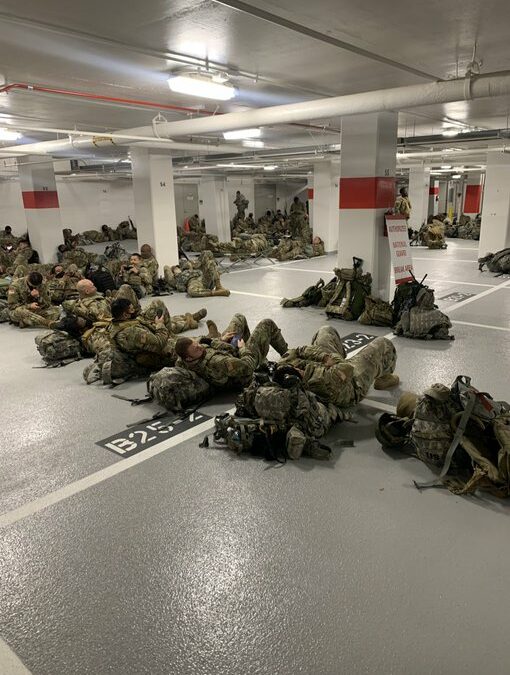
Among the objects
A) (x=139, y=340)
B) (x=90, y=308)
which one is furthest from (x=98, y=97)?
(x=139, y=340)

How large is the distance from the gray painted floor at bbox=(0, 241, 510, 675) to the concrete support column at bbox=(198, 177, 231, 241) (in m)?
16.4

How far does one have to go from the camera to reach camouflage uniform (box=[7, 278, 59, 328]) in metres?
8.46

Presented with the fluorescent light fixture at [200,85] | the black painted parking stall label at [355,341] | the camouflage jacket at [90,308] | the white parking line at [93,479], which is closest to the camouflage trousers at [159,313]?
the camouflage jacket at [90,308]

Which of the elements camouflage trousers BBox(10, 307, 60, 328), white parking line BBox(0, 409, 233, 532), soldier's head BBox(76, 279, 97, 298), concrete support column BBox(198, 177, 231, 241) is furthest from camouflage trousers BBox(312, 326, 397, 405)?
concrete support column BBox(198, 177, 231, 241)

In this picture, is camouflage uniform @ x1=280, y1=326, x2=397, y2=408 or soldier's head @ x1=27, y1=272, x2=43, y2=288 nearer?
camouflage uniform @ x1=280, y1=326, x2=397, y2=408

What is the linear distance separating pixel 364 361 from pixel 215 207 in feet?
55.2

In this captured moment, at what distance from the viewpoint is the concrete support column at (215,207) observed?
2036cm

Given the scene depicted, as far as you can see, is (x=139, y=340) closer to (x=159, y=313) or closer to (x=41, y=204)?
(x=159, y=313)

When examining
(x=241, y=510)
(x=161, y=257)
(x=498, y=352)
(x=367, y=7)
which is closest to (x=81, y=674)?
(x=241, y=510)

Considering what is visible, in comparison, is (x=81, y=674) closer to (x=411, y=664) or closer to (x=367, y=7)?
(x=411, y=664)

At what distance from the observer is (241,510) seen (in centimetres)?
339

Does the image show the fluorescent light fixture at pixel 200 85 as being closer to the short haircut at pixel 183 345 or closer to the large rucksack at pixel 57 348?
the short haircut at pixel 183 345

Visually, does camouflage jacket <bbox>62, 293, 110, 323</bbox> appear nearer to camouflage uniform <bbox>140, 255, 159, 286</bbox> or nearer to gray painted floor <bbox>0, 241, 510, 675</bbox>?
gray painted floor <bbox>0, 241, 510, 675</bbox>

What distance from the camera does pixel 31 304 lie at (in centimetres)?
864
